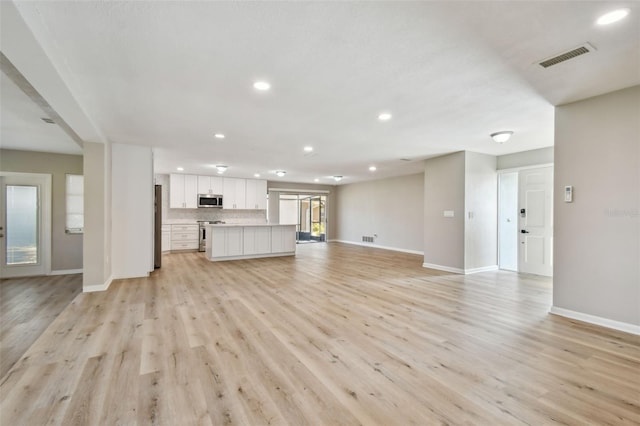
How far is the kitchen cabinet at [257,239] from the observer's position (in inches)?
304

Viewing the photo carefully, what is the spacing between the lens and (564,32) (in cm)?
210

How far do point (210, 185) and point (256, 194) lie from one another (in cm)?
161

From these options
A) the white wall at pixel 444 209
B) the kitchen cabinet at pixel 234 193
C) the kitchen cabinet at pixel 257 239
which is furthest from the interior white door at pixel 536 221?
the kitchen cabinet at pixel 234 193

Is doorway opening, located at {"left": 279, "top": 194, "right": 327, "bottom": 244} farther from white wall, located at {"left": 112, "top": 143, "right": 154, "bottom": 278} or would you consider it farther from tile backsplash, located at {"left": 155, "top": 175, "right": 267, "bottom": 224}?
white wall, located at {"left": 112, "top": 143, "right": 154, "bottom": 278}

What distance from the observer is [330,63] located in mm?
2508

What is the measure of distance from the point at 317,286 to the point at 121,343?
9.28 ft

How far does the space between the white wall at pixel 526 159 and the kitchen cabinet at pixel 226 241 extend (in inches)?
253

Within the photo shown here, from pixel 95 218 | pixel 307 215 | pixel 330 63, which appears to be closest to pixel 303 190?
pixel 307 215

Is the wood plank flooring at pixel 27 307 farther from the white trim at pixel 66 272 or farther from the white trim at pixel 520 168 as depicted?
the white trim at pixel 520 168

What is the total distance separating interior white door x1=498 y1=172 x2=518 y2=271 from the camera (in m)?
6.26

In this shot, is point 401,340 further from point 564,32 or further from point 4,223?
point 4,223

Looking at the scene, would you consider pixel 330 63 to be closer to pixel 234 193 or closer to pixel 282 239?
pixel 282 239

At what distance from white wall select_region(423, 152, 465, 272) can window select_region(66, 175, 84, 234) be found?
25.6 ft

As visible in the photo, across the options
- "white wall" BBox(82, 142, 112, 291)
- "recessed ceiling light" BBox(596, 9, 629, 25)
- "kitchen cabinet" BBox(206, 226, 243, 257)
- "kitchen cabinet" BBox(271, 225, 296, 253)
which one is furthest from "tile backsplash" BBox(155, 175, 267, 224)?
"recessed ceiling light" BBox(596, 9, 629, 25)
